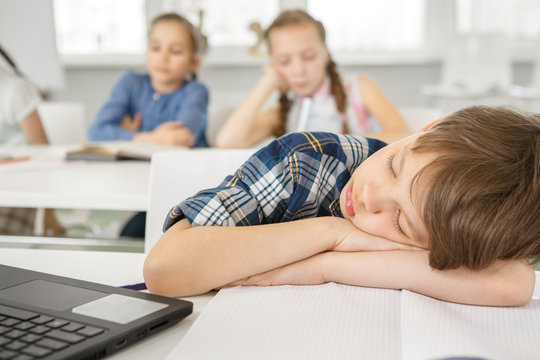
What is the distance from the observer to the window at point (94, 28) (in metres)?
5.08

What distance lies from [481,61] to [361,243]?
3947 millimetres

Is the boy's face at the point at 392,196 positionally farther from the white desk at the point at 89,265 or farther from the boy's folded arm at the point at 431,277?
the white desk at the point at 89,265

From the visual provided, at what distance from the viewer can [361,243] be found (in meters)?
0.72

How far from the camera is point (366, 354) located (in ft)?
1.58

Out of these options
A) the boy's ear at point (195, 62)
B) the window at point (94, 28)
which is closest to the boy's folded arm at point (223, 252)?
the boy's ear at point (195, 62)

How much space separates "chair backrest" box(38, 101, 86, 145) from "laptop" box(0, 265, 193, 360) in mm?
1863

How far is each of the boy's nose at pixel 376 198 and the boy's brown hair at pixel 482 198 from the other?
6 cm

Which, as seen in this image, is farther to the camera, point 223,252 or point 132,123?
point 132,123

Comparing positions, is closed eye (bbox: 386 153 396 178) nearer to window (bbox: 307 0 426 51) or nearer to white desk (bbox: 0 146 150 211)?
white desk (bbox: 0 146 150 211)

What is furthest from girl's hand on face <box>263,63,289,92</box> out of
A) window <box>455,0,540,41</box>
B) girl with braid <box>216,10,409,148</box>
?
window <box>455,0,540,41</box>

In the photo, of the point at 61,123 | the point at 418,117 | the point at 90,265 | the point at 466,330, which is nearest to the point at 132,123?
the point at 61,123

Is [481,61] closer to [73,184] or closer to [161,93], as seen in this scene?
[161,93]

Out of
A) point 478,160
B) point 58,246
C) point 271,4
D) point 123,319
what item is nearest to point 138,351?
point 123,319

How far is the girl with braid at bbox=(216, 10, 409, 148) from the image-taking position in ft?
6.81
